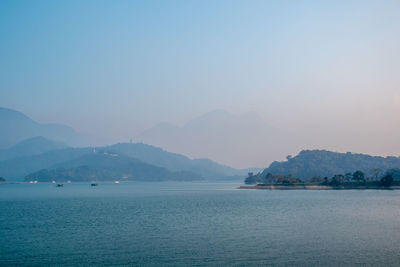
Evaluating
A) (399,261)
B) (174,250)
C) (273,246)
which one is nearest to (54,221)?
(174,250)

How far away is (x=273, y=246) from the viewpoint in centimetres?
4681

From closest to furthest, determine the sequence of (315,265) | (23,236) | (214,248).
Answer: (315,265) < (214,248) < (23,236)

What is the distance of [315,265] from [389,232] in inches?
1013

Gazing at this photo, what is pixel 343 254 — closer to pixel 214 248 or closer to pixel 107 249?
pixel 214 248

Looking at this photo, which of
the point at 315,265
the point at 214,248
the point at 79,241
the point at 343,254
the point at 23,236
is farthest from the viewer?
the point at 23,236

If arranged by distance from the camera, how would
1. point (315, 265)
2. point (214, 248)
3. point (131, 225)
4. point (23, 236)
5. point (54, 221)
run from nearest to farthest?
point (315, 265)
point (214, 248)
point (23, 236)
point (131, 225)
point (54, 221)

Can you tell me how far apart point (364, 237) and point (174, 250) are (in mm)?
26603

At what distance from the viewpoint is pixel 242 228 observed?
6238cm

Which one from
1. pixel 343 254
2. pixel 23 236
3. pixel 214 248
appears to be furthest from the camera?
pixel 23 236

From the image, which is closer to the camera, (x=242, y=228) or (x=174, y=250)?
(x=174, y=250)

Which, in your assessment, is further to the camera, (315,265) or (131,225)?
(131,225)

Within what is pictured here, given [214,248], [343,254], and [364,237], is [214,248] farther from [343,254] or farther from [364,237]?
[364,237]

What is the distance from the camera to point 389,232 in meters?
57.2

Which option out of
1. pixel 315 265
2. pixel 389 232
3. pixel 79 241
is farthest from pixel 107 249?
pixel 389 232
